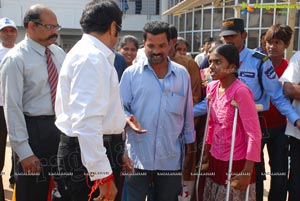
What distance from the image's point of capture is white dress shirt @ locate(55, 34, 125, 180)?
187 cm

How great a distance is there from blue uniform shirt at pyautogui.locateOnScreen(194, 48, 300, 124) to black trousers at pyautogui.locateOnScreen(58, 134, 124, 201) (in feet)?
3.87

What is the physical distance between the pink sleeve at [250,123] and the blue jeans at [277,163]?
980 millimetres

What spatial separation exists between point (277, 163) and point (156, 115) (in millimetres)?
1654

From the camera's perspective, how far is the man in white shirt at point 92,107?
1.88 metres

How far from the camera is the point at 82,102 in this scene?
6.11ft

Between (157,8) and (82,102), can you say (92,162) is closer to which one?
(82,102)

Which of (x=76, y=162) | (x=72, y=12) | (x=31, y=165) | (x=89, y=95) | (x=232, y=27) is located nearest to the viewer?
(x=89, y=95)

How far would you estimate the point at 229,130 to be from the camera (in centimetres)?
273

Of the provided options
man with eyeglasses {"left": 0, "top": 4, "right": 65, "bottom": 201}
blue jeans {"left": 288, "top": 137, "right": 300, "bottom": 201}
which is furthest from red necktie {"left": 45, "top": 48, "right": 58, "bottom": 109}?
blue jeans {"left": 288, "top": 137, "right": 300, "bottom": 201}

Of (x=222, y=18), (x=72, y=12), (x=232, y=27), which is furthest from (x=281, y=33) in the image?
(x=72, y=12)

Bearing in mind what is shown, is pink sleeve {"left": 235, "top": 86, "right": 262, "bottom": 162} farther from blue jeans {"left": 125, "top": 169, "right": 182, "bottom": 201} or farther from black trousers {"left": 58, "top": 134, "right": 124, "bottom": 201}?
black trousers {"left": 58, "top": 134, "right": 124, "bottom": 201}

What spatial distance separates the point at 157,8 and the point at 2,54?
54.0 feet

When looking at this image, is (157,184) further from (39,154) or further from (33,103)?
(33,103)

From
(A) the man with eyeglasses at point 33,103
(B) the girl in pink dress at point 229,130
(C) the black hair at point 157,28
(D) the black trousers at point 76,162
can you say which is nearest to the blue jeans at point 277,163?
(B) the girl in pink dress at point 229,130
